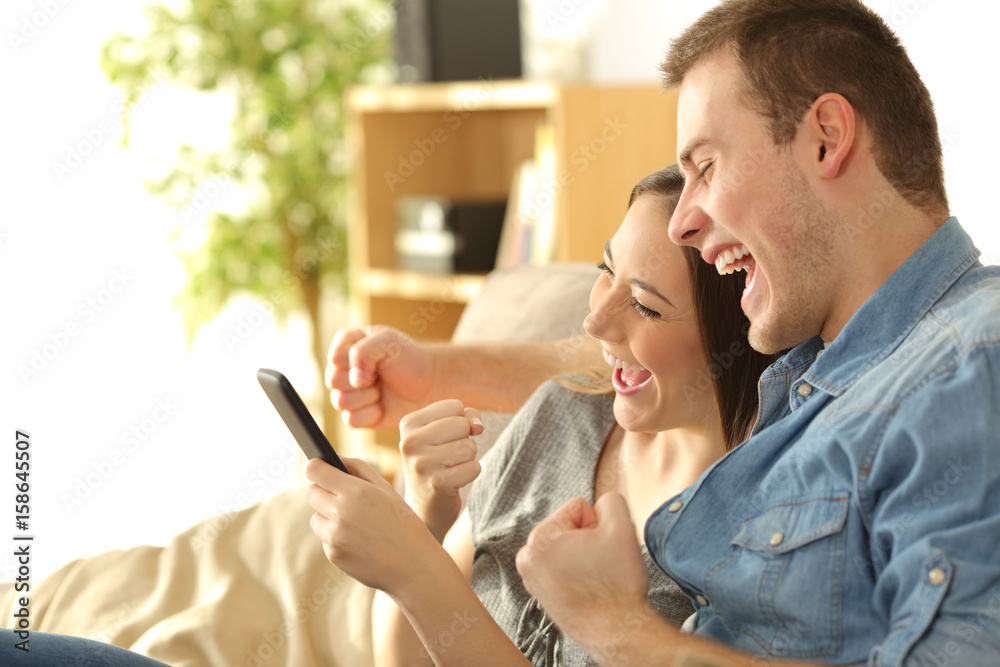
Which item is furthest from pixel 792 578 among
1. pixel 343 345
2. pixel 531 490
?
pixel 343 345

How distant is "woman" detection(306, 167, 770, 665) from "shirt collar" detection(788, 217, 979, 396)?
232mm

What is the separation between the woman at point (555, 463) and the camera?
993 mm

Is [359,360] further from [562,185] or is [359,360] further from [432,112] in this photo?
[432,112]

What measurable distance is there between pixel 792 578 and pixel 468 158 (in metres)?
2.62

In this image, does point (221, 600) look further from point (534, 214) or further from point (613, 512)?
point (534, 214)

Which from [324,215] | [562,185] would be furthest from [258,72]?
[562,185]

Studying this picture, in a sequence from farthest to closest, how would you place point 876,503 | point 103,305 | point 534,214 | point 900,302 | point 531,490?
point 103,305
point 534,214
point 531,490
point 900,302
point 876,503

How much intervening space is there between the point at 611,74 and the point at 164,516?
2104 mm

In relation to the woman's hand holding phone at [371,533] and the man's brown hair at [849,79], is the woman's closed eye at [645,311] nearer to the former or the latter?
the man's brown hair at [849,79]

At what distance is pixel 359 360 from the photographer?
5.08 feet

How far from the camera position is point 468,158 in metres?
3.32

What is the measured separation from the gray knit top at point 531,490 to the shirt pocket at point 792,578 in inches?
10.2

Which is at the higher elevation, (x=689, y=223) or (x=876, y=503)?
(x=689, y=223)

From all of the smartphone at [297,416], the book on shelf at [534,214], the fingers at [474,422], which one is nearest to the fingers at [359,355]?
the fingers at [474,422]
